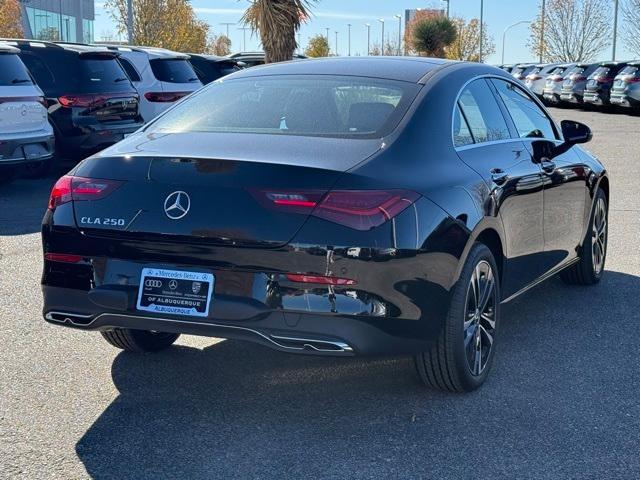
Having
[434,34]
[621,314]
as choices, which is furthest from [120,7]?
[621,314]

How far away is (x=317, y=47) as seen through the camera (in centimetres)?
9638

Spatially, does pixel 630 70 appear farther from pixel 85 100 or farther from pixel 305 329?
pixel 305 329

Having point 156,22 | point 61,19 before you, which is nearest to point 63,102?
point 156,22

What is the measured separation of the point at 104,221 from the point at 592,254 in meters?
3.92

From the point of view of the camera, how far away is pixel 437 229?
13.9ft

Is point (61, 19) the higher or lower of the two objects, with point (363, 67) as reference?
higher

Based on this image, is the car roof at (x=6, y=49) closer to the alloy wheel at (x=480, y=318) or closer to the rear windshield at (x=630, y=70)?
the alloy wheel at (x=480, y=318)

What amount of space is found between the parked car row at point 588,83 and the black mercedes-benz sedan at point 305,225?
91.3ft

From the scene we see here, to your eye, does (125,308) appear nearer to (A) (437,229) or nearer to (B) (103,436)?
(B) (103,436)

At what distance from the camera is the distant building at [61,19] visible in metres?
68.0

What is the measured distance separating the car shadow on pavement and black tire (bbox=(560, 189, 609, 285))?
1262 millimetres

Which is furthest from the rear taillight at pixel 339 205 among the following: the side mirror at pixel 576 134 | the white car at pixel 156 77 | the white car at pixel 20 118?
the white car at pixel 156 77

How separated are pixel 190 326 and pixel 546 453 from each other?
1522 mm

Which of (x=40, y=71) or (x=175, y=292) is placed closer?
(x=175, y=292)
